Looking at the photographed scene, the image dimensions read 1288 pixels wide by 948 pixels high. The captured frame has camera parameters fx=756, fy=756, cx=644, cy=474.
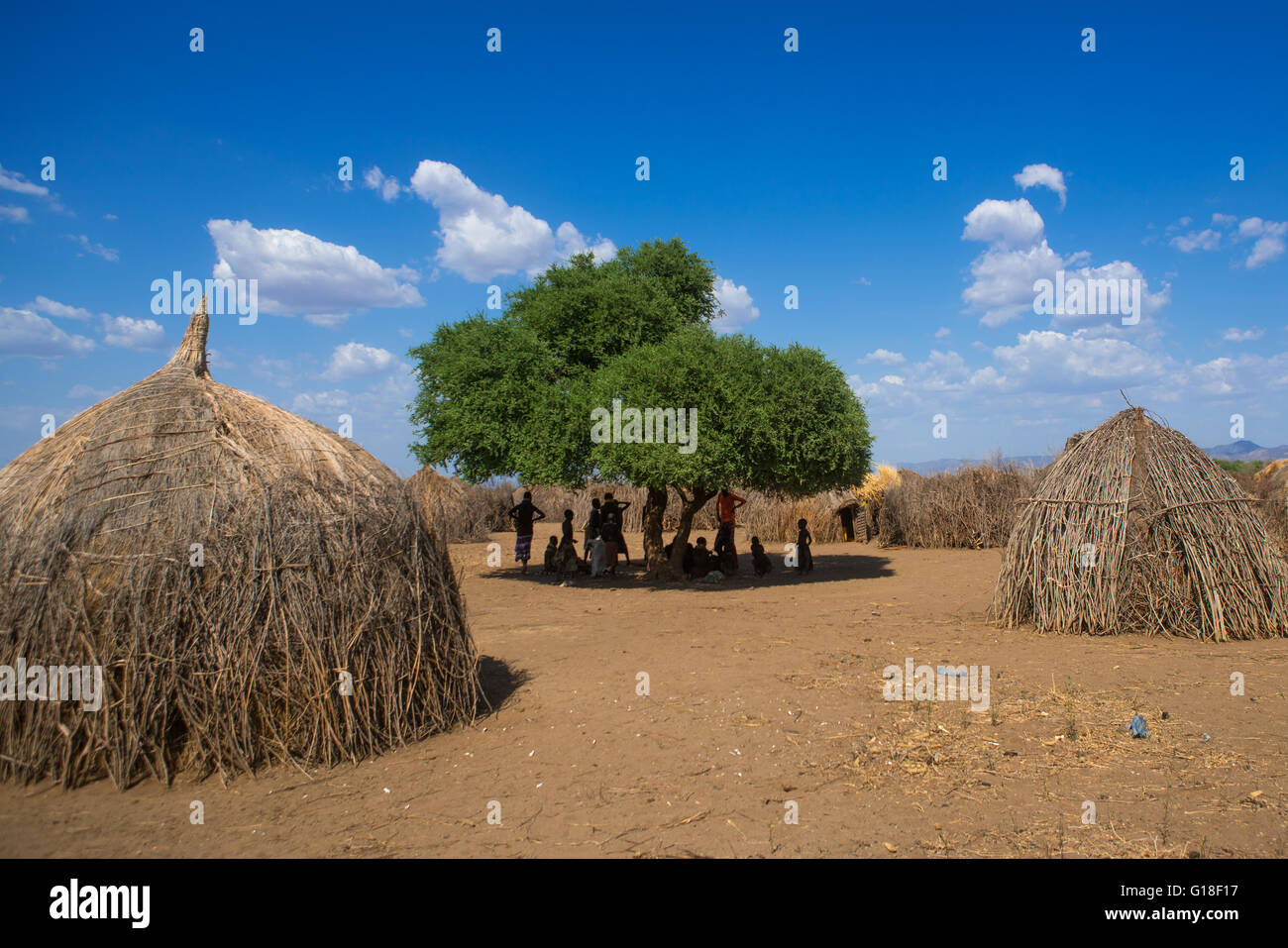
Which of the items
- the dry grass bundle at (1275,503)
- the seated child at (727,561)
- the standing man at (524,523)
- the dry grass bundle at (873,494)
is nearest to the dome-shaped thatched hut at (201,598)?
the seated child at (727,561)

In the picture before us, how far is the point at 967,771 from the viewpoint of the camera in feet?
18.1

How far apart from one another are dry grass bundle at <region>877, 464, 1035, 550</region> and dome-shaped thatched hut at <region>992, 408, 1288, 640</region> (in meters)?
10.6

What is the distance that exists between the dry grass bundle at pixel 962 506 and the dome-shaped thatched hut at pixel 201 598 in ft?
59.4

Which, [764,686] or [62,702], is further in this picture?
[764,686]

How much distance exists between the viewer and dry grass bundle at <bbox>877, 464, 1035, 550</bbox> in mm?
20719

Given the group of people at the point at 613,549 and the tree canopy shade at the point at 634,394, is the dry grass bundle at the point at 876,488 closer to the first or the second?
the group of people at the point at 613,549

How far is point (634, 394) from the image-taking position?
13969 millimetres

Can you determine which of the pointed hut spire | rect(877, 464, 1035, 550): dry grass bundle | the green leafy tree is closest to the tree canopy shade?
the green leafy tree

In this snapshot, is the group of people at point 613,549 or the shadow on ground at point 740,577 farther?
the group of people at point 613,549

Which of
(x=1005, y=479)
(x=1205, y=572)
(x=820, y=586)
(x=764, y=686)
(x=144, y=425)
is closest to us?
(x=144, y=425)

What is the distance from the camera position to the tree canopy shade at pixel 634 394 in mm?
13922
